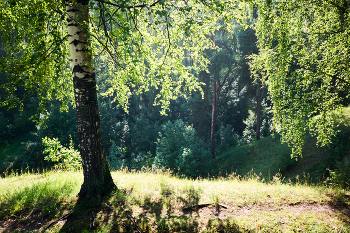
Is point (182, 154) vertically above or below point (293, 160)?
above

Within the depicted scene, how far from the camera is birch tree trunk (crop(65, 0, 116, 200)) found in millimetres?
4262

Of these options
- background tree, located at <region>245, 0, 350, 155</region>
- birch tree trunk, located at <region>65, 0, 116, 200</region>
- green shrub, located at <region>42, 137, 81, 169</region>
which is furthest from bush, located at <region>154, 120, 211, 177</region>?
birch tree trunk, located at <region>65, 0, 116, 200</region>

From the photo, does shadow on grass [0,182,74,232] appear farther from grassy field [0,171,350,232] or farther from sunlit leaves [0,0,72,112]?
sunlit leaves [0,0,72,112]

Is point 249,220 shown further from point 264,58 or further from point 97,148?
point 264,58

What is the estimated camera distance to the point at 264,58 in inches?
279

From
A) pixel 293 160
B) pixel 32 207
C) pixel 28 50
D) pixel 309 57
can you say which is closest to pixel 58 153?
pixel 32 207

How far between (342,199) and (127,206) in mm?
5346

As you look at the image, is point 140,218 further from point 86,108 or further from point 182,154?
point 182,154

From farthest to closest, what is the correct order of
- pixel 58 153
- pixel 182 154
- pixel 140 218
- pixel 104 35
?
pixel 182 154
pixel 58 153
pixel 104 35
pixel 140 218

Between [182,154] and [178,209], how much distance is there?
1555cm

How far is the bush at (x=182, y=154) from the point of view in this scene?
20.0 m

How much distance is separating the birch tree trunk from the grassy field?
48cm

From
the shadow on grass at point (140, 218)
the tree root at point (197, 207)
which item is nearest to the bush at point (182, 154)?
the tree root at point (197, 207)

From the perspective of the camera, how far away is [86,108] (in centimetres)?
448
